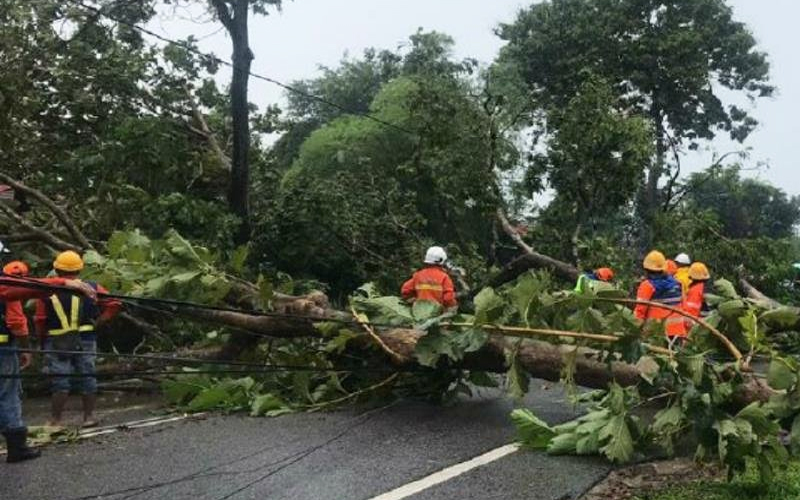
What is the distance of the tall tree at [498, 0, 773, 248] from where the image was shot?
2364cm

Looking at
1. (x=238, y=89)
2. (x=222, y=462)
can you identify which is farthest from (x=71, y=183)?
(x=222, y=462)

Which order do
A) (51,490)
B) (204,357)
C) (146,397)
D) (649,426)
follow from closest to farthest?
(51,490), (649,426), (204,357), (146,397)

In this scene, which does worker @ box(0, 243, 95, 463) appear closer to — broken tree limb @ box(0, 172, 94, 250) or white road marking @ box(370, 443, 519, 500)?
white road marking @ box(370, 443, 519, 500)

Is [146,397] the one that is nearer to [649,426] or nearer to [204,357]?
[204,357]

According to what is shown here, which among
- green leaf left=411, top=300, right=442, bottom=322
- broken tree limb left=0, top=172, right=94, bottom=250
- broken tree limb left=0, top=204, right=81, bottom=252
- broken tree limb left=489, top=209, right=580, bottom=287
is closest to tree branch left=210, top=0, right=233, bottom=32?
broken tree limb left=0, top=172, right=94, bottom=250

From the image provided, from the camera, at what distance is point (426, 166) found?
13.5 meters

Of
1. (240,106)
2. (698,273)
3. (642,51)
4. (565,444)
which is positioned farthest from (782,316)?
(642,51)

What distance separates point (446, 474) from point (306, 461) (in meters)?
0.94

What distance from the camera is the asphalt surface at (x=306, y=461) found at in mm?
4695

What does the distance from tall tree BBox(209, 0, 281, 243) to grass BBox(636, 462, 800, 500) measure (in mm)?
9295

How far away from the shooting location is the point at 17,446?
561cm

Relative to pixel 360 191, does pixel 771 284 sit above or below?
below

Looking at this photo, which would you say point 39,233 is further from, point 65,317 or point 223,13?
point 223,13

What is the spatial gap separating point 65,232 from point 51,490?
238 inches
